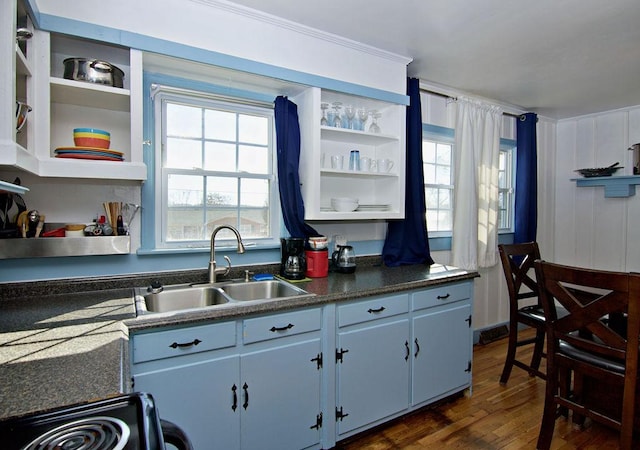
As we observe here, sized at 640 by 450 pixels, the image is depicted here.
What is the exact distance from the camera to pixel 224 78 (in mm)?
2129

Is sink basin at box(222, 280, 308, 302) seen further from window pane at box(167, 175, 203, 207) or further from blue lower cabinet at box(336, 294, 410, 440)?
window pane at box(167, 175, 203, 207)

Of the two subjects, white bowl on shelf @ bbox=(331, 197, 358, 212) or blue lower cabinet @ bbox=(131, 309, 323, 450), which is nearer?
blue lower cabinet @ bbox=(131, 309, 323, 450)

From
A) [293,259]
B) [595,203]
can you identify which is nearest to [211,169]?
[293,259]

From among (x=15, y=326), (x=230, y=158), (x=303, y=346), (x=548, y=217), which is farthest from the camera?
(x=548, y=217)

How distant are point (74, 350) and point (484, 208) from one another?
3.40m

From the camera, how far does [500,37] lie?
7.57 ft

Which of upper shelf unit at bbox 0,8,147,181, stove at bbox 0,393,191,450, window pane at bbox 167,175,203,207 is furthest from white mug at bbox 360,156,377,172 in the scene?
stove at bbox 0,393,191,450

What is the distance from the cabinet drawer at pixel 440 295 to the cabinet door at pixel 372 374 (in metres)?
0.16

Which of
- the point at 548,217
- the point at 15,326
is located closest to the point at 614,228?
the point at 548,217

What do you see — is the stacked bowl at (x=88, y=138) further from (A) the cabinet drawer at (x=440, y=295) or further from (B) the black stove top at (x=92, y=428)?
(A) the cabinet drawer at (x=440, y=295)

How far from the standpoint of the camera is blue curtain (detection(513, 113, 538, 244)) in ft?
12.5

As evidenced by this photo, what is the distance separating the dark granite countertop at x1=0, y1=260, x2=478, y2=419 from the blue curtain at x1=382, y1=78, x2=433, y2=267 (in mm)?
408

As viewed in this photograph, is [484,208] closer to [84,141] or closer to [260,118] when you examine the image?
[260,118]

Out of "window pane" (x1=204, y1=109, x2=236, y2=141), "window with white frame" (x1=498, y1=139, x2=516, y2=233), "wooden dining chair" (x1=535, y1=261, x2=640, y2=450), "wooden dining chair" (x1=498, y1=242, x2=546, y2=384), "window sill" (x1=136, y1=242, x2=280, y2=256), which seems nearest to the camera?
"wooden dining chair" (x1=535, y1=261, x2=640, y2=450)
